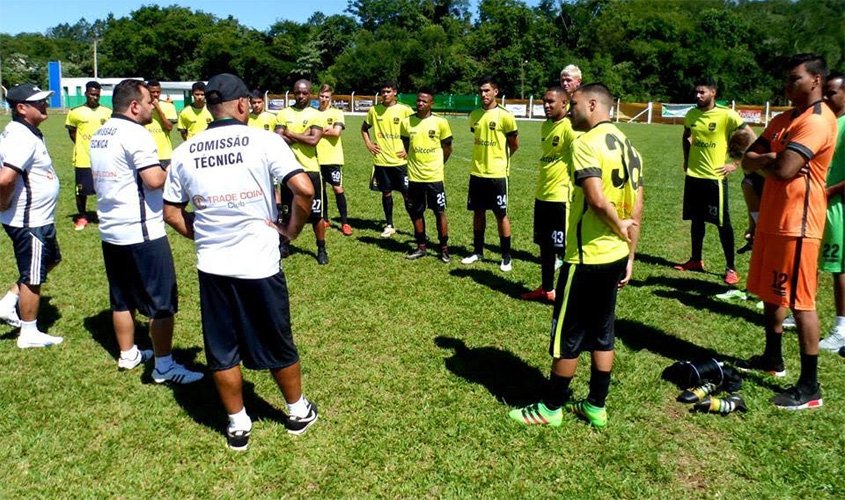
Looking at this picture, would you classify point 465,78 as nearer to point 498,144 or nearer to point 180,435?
point 498,144

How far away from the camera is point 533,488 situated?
361 centimetres

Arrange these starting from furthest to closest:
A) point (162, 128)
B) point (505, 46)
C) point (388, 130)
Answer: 1. point (505, 46)
2. point (162, 128)
3. point (388, 130)

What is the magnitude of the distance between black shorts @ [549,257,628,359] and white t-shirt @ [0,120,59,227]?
4346 mm

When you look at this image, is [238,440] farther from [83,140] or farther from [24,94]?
[83,140]

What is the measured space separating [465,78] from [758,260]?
212 feet

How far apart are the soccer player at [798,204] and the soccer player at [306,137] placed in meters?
5.29

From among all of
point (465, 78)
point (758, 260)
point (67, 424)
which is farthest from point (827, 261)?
point (465, 78)

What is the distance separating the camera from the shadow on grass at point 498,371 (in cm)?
470

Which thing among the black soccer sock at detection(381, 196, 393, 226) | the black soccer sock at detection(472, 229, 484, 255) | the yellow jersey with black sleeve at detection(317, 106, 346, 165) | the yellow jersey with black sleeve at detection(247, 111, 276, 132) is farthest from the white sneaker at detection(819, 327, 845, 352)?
the yellow jersey with black sleeve at detection(247, 111, 276, 132)

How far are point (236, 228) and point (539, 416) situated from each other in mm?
2364

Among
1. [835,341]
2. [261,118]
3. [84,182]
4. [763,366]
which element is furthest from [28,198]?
[835,341]

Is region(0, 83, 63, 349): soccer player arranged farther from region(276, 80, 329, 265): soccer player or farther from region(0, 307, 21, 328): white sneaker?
region(276, 80, 329, 265): soccer player

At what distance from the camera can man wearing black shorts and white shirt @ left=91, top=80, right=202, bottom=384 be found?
4449 mm

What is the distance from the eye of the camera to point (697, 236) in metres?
7.86
